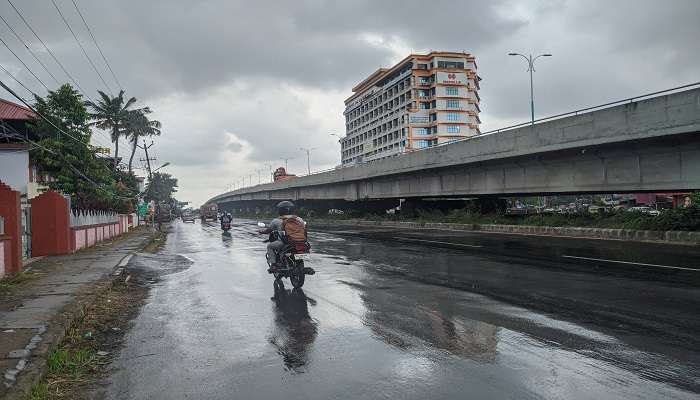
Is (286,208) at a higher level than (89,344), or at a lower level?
higher

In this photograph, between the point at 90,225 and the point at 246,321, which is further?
the point at 90,225

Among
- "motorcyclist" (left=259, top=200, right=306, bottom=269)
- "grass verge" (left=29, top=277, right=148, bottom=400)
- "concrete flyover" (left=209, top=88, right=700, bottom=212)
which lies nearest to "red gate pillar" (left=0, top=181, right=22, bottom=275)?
"grass verge" (left=29, top=277, right=148, bottom=400)

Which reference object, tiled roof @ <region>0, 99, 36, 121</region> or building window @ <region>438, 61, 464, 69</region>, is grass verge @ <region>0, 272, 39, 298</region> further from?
building window @ <region>438, 61, 464, 69</region>

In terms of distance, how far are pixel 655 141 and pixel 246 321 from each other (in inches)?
684

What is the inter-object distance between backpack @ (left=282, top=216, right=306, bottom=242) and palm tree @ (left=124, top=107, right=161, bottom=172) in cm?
5477

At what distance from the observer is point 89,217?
24000mm

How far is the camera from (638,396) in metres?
4.08

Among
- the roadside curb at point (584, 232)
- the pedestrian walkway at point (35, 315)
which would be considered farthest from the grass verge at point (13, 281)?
the roadside curb at point (584, 232)

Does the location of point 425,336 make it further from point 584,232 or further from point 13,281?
point 584,232

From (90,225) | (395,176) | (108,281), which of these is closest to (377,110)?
(395,176)

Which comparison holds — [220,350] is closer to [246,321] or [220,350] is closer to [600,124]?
[246,321]

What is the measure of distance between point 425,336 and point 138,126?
6155 cm

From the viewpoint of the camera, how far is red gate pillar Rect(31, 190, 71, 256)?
1811 cm

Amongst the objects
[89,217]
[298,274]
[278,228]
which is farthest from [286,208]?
[89,217]
